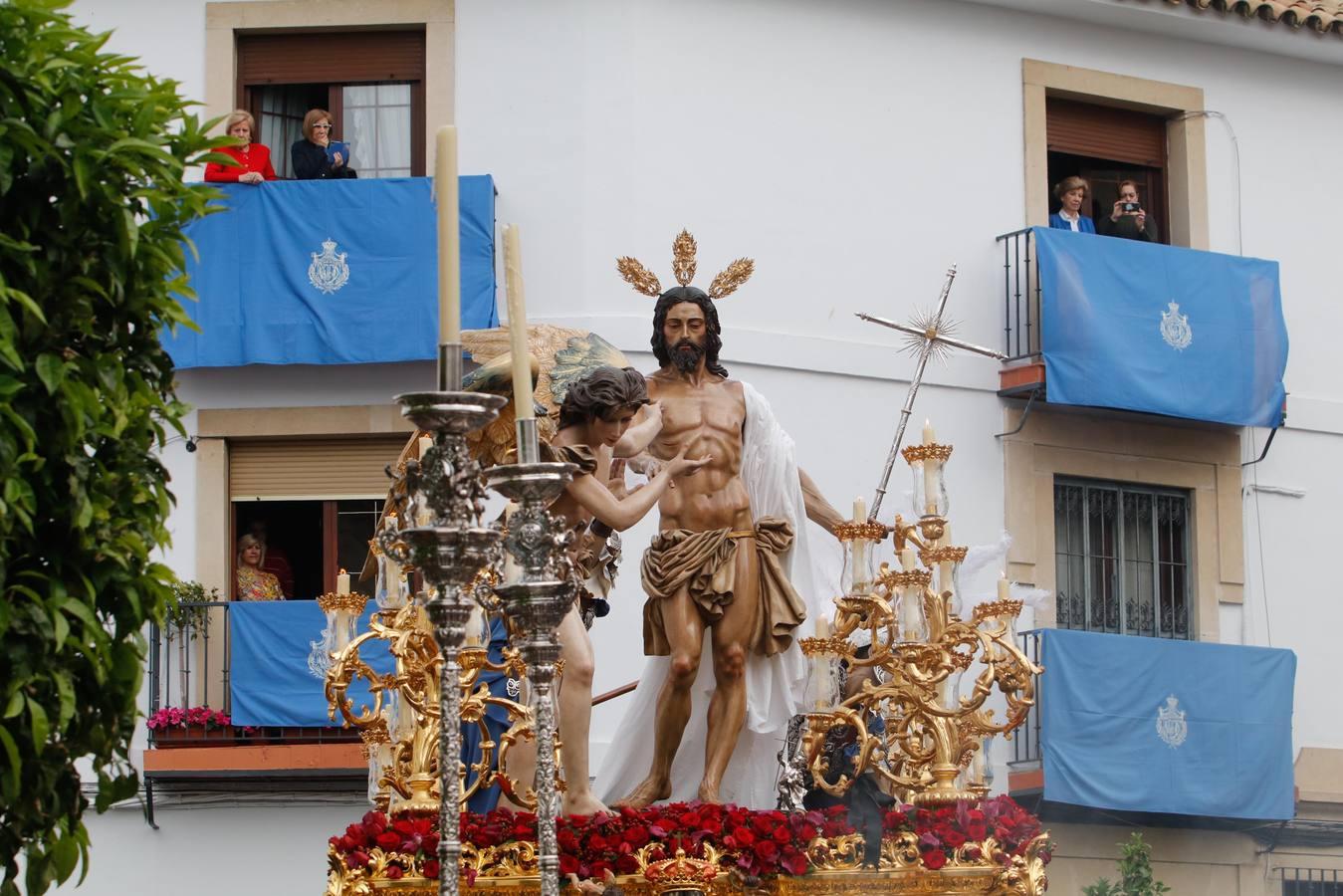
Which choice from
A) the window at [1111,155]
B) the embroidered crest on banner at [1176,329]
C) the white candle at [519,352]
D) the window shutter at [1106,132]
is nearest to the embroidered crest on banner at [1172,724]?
the embroidered crest on banner at [1176,329]

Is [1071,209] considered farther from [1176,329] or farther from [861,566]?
[861,566]

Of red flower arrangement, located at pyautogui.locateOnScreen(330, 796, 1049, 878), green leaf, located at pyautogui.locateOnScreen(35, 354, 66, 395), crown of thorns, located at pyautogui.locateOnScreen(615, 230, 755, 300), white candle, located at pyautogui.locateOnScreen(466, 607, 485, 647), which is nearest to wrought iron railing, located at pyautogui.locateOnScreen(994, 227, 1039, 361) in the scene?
crown of thorns, located at pyautogui.locateOnScreen(615, 230, 755, 300)

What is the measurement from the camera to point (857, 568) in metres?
11.1

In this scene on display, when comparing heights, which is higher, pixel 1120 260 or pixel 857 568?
pixel 1120 260

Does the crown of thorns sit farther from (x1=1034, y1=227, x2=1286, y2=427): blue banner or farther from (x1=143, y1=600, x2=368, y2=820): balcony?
(x1=1034, y1=227, x2=1286, y2=427): blue banner

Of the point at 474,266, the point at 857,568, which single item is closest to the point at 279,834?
the point at 474,266

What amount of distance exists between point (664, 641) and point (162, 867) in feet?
28.4

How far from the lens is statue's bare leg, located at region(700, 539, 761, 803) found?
11398 mm

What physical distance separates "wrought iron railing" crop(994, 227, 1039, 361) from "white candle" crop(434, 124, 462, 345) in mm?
13914

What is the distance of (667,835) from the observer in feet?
33.3

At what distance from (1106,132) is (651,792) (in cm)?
1189

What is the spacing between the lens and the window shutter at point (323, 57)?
20078mm

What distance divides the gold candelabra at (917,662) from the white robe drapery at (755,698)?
464 millimetres

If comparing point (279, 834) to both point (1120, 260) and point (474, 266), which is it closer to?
point (474, 266)
